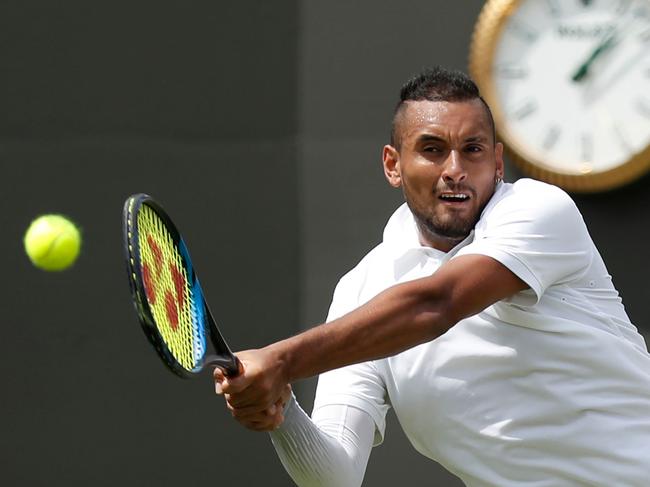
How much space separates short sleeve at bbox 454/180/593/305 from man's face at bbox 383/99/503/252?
0.08 meters

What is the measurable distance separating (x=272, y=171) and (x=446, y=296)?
2478mm

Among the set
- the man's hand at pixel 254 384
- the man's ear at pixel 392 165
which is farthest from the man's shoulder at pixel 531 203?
the man's hand at pixel 254 384

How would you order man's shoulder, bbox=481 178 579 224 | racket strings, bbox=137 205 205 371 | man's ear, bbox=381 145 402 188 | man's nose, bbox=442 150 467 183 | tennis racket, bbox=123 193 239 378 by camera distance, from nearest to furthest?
tennis racket, bbox=123 193 239 378, racket strings, bbox=137 205 205 371, man's shoulder, bbox=481 178 579 224, man's nose, bbox=442 150 467 183, man's ear, bbox=381 145 402 188

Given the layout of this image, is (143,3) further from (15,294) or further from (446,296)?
(446,296)

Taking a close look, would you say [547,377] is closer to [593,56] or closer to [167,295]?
[167,295]

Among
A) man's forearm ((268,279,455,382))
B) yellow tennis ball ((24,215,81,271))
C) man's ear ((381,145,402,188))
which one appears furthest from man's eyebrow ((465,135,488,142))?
yellow tennis ball ((24,215,81,271))

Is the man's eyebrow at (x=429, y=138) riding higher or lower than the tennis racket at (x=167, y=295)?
higher

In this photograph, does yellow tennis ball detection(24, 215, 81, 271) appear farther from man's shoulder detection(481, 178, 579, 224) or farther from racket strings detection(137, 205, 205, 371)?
man's shoulder detection(481, 178, 579, 224)

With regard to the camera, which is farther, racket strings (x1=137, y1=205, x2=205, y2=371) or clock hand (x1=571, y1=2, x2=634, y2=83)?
Result: clock hand (x1=571, y1=2, x2=634, y2=83)

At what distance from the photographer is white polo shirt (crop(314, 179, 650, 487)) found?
9.40 ft

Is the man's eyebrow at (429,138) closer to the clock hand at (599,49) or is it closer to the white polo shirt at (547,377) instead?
the white polo shirt at (547,377)

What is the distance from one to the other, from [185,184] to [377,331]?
8.59 ft

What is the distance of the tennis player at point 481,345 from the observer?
2.68m

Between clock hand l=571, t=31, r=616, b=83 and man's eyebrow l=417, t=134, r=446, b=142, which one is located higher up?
clock hand l=571, t=31, r=616, b=83
